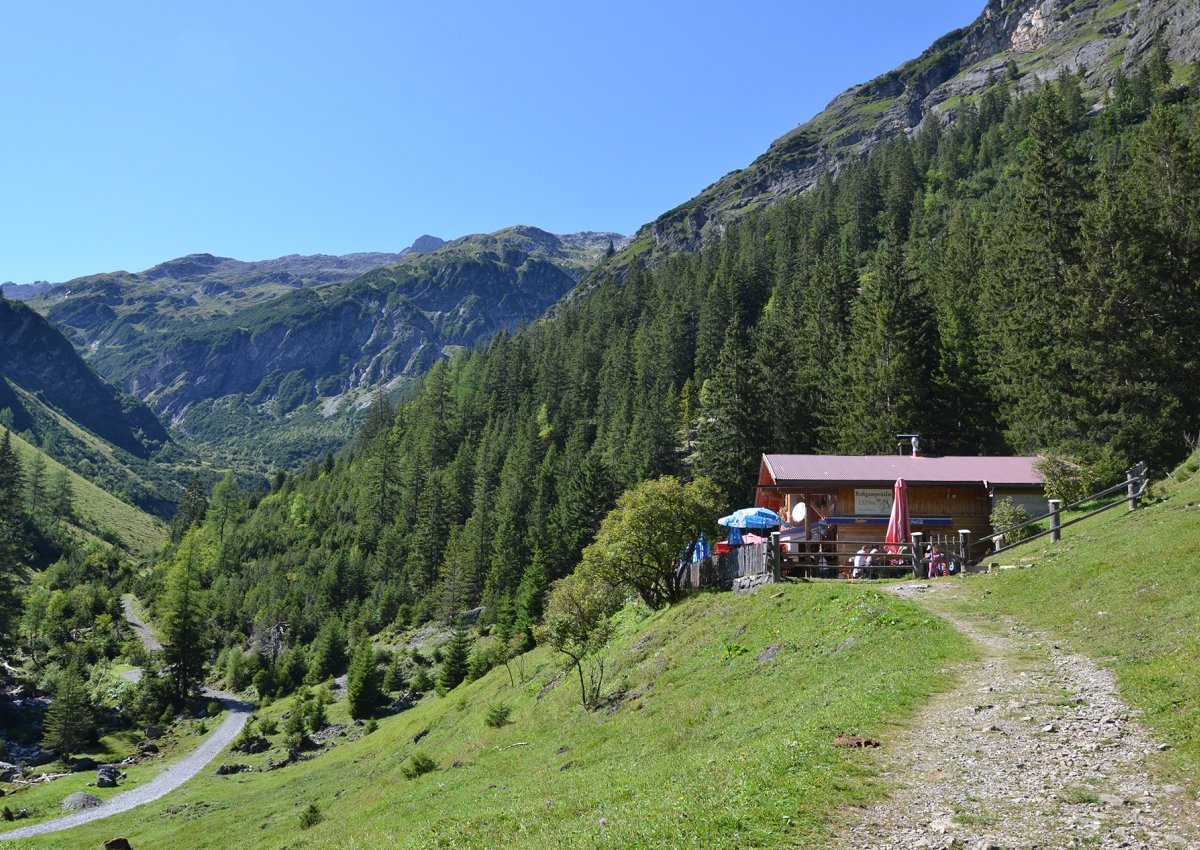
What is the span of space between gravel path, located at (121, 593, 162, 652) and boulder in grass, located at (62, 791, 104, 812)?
68.7 meters

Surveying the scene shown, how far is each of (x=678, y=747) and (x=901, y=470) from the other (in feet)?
81.1

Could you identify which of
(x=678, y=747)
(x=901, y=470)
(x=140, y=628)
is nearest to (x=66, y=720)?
(x=678, y=747)

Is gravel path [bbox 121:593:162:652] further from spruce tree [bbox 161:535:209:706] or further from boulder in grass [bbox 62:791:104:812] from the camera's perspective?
boulder in grass [bbox 62:791:104:812]

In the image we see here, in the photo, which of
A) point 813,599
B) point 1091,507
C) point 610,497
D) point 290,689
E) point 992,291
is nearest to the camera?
point 813,599

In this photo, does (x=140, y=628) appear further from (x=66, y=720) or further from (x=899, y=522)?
(x=899, y=522)

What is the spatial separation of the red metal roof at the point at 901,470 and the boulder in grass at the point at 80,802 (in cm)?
5738

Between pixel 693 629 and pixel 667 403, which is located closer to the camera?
pixel 693 629

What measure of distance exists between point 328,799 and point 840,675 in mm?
33495

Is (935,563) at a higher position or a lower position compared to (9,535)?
lower

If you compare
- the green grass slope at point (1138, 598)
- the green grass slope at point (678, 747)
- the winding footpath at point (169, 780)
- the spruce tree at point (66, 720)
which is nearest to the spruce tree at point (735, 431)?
the green grass slope at point (678, 747)

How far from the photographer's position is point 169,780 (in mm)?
64688

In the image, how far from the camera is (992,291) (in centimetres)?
5756

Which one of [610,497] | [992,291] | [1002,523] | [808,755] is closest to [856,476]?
[1002,523]

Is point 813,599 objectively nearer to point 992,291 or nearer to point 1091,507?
point 1091,507
